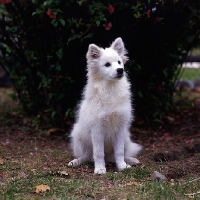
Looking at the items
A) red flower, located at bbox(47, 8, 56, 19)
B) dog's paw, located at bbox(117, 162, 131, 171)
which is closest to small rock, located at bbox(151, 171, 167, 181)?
dog's paw, located at bbox(117, 162, 131, 171)

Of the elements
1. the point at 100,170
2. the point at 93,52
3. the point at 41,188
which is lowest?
the point at 100,170

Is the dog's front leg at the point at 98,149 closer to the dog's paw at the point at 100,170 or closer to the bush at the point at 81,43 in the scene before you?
the dog's paw at the point at 100,170

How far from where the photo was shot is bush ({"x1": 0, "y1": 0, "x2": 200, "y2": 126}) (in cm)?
709

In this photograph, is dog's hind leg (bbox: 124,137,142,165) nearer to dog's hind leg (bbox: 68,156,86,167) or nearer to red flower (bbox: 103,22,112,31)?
dog's hind leg (bbox: 68,156,86,167)

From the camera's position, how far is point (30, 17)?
7637 mm

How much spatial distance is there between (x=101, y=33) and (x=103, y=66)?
68.5 inches

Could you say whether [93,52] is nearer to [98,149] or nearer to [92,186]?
[98,149]

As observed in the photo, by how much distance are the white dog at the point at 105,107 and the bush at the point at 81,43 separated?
107 centimetres

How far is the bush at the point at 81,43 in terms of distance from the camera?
23.2 feet

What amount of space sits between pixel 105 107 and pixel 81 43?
209 centimetres

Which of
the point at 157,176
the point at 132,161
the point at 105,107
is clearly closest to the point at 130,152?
the point at 132,161

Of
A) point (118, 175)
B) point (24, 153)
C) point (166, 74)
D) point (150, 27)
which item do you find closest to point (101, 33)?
point (150, 27)

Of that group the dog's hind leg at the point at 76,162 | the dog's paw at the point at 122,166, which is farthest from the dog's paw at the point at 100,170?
Answer: the dog's hind leg at the point at 76,162

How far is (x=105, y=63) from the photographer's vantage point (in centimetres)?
575
